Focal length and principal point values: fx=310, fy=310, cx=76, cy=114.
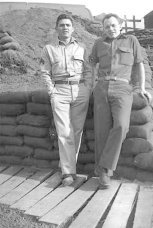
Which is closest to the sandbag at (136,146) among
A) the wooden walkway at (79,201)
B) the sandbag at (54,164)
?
the wooden walkway at (79,201)

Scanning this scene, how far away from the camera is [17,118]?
3.80 meters

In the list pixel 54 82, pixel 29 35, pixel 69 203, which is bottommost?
pixel 69 203

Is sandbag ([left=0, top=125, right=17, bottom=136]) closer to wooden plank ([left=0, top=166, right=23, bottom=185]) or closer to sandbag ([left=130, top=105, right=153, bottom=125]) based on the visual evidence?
wooden plank ([left=0, top=166, right=23, bottom=185])

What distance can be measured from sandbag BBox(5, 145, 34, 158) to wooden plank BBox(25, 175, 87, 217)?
0.82 m

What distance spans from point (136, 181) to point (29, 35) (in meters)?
8.77

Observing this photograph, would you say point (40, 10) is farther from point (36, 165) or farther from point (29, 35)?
point (36, 165)

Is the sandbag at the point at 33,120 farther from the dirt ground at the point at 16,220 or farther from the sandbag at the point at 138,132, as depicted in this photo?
the dirt ground at the point at 16,220

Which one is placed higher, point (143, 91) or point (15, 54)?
point (15, 54)

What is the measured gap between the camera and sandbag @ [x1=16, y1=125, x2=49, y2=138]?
11.8 feet

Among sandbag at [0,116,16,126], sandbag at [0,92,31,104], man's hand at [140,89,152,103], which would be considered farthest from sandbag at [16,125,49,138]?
man's hand at [140,89,152,103]

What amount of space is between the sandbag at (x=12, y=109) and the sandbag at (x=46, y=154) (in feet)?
1.72

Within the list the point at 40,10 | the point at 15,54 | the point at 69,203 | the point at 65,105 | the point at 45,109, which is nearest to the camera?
the point at 69,203

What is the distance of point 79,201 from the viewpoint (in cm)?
271

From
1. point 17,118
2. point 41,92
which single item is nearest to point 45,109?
point 41,92
